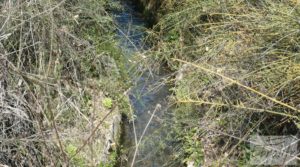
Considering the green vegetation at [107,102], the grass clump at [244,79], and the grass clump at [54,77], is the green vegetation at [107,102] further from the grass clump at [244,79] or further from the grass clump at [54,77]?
the grass clump at [244,79]

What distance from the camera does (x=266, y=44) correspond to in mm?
5188

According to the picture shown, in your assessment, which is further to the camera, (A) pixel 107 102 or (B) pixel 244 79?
(A) pixel 107 102

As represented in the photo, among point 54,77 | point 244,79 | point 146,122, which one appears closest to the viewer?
point 244,79

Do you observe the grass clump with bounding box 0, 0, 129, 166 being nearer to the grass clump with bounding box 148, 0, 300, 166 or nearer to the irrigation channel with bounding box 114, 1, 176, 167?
the irrigation channel with bounding box 114, 1, 176, 167

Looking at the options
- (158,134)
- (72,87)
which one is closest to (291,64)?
(158,134)

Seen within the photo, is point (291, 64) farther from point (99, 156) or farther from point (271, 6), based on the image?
point (99, 156)

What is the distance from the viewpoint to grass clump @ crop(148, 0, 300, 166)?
4.59 m

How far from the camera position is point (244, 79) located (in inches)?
195

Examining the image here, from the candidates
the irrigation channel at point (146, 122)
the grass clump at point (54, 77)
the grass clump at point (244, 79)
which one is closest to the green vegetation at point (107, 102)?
the grass clump at point (54, 77)

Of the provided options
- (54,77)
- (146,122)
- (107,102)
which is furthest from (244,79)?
(54,77)

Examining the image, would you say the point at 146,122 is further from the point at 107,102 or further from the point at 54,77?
the point at 54,77

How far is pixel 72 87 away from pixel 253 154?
2.40m

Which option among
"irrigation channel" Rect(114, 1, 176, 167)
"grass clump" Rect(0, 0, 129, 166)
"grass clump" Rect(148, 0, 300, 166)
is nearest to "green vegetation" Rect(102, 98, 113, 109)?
"grass clump" Rect(0, 0, 129, 166)

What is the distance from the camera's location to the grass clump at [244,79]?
4594mm
